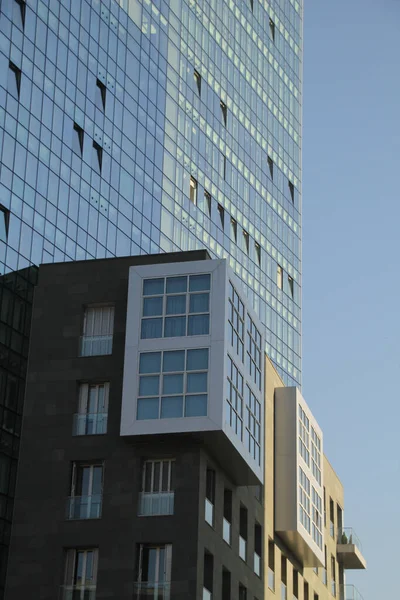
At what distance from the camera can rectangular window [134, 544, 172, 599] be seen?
160ft

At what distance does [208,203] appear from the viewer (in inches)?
3538

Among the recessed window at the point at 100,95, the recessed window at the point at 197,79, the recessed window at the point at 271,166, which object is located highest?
the recessed window at the point at 271,166

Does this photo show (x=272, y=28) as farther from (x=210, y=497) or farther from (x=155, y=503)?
(x=155, y=503)

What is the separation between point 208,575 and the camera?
51.0m

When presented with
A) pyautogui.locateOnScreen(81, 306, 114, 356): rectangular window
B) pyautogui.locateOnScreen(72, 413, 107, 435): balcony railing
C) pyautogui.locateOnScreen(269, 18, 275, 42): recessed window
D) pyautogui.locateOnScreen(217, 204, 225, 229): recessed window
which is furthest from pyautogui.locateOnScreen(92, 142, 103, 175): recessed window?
pyautogui.locateOnScreen(269, 18, 275, 42): recessed window

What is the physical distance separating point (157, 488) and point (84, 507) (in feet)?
10.0

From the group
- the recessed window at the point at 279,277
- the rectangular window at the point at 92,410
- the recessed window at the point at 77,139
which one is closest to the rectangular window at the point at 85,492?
the rectangular window at the point at 92,410

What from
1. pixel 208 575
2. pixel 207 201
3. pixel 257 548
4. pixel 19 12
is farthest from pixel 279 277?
pixel 208 575

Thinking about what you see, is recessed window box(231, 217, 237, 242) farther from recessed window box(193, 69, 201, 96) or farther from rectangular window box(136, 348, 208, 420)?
rectangular window box(136, 348, 208, 420)

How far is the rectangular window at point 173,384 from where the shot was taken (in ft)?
167

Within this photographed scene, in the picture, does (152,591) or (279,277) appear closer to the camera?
(152,591)

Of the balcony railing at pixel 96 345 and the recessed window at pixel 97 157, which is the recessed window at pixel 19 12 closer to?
the recessed window at pixel 97 157

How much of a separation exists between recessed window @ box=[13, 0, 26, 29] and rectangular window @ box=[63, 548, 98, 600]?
2801cm

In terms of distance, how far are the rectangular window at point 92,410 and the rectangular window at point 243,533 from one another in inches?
368
